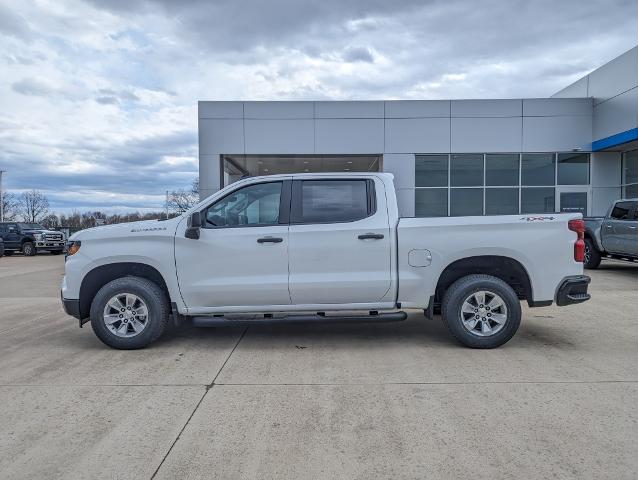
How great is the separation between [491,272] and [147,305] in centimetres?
399

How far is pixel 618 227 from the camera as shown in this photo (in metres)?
12.7

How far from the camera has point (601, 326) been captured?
22.7 ft

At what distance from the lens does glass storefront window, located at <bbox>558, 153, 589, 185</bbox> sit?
20.4 metres

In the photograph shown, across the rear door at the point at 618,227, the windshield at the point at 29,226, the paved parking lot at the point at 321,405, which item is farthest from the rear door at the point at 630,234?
the windshield at the point at 29,226

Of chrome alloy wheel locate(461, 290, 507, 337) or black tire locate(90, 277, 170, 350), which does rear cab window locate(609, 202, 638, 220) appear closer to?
chrome alloy wheel locate(461, 290, 507, 337)

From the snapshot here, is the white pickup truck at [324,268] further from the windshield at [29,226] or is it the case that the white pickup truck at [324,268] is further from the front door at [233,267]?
the windshield at [29,226]

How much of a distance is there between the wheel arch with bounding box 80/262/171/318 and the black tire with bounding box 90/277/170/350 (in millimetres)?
156

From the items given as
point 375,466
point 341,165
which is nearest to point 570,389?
point 375,466

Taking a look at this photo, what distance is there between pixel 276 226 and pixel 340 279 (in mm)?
937

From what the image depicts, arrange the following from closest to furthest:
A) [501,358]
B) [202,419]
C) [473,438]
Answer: [473,438] < [202,419] < [501,358]

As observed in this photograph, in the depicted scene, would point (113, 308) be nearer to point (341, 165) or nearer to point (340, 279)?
point (340, 279)

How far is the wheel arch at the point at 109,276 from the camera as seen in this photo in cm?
586

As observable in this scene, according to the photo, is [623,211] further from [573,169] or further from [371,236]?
[371,236]

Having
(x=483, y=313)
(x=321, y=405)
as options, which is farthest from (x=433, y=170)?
(x=321, y=405)
